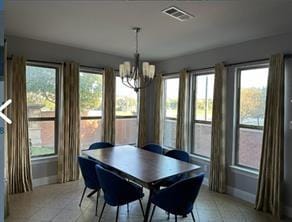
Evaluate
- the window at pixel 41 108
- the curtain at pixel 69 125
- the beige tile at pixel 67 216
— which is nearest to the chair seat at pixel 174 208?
the beige tile at pixel 67 216

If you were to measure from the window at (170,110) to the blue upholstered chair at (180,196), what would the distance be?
2956 millimetres

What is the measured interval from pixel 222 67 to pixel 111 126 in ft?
8.64

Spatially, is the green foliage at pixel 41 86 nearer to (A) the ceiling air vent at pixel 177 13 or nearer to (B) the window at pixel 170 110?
(B) the window at pixel 170 110

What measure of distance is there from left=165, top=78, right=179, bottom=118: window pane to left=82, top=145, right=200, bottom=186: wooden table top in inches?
75.7

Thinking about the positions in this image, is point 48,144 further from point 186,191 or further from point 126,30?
A: point 186,191

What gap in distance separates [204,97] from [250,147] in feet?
4.49

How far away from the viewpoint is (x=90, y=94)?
5.12 metres

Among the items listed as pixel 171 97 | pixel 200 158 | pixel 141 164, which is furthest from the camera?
pixel 171 97

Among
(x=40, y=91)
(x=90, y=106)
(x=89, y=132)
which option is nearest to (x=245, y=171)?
(x=89, y=132)

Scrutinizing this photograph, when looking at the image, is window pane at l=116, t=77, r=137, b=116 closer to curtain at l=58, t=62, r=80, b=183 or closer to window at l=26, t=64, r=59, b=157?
curtain at l=58, t=62, r=80, b=183

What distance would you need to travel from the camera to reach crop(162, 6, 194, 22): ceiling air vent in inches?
106

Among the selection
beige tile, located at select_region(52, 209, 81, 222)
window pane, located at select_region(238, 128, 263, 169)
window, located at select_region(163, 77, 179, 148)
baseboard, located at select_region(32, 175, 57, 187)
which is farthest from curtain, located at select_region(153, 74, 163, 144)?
beige tile, located at select_region(52, 209, 81, 222)

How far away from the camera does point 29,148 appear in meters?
4.18

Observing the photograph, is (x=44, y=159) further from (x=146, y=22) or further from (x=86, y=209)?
(x=146, y=22)
